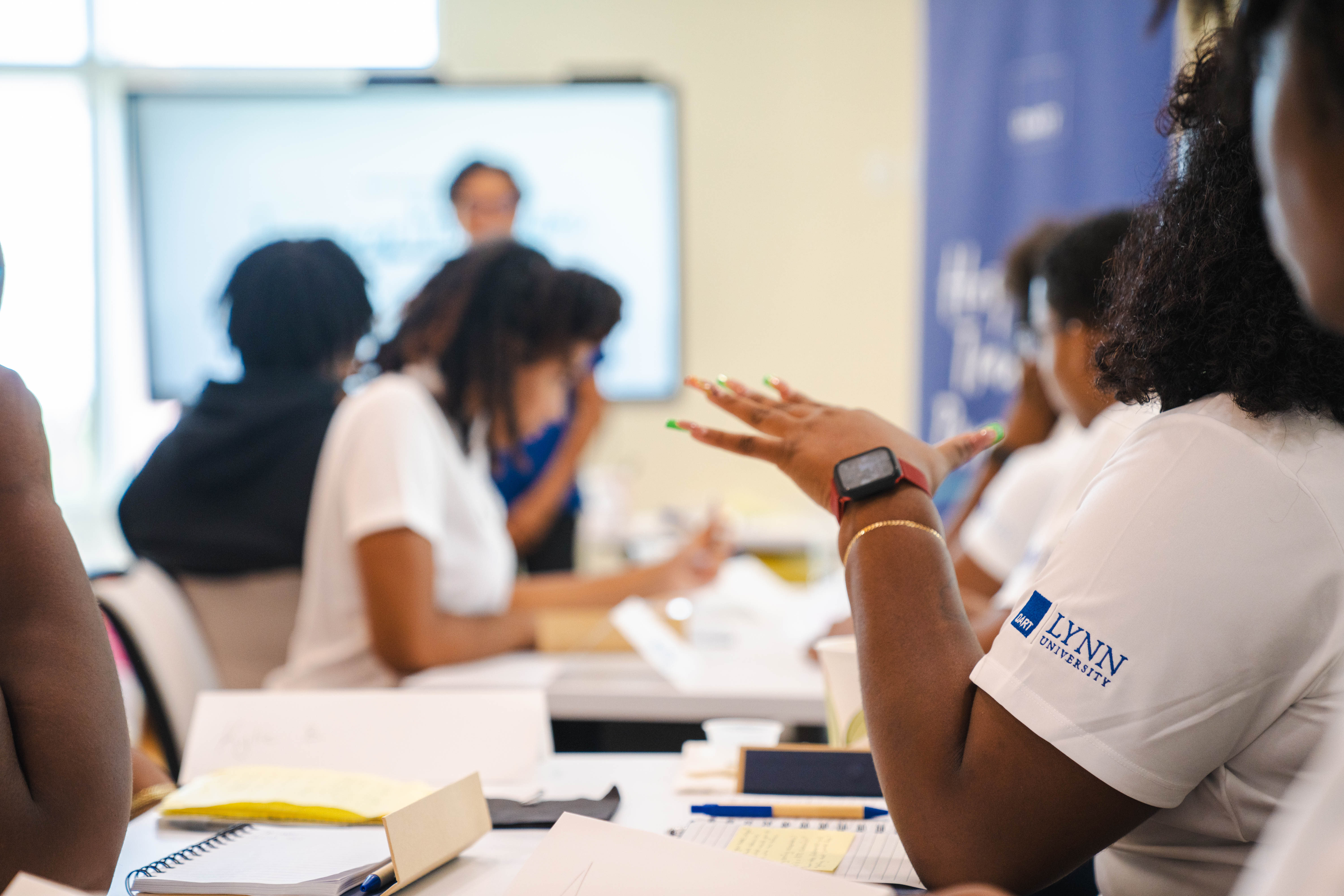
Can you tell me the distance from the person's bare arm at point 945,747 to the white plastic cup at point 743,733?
417mm

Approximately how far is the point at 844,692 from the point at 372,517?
33.2 inches

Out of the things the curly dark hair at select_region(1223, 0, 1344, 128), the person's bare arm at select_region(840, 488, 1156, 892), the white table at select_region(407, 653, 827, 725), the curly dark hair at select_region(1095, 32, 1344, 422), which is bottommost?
the white table at select_region(407, 653, 827, 725)

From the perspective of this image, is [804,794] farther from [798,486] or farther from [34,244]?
[34,244]

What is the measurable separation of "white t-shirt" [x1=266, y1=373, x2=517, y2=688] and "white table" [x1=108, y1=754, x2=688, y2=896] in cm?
60

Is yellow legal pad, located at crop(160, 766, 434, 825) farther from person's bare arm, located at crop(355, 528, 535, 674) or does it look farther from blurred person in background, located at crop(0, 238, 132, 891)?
person's bare arm, located at crop(355, 528, 535, 674)

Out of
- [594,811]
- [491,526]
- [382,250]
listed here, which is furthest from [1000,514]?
[382,250]

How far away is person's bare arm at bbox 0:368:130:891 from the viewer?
73cm

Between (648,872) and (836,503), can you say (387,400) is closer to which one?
(836,503)

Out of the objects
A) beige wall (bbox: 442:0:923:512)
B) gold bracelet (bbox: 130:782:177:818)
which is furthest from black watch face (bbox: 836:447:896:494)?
beige wall (bbox: 442:0:923:512)

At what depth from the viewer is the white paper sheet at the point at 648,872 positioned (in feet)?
2.51

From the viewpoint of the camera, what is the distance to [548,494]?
298cm

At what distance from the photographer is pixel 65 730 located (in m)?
0.74

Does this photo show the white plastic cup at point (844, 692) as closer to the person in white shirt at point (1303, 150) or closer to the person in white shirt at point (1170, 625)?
the person in white shirt at point (1170, 625)

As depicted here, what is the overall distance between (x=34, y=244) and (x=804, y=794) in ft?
13.8
